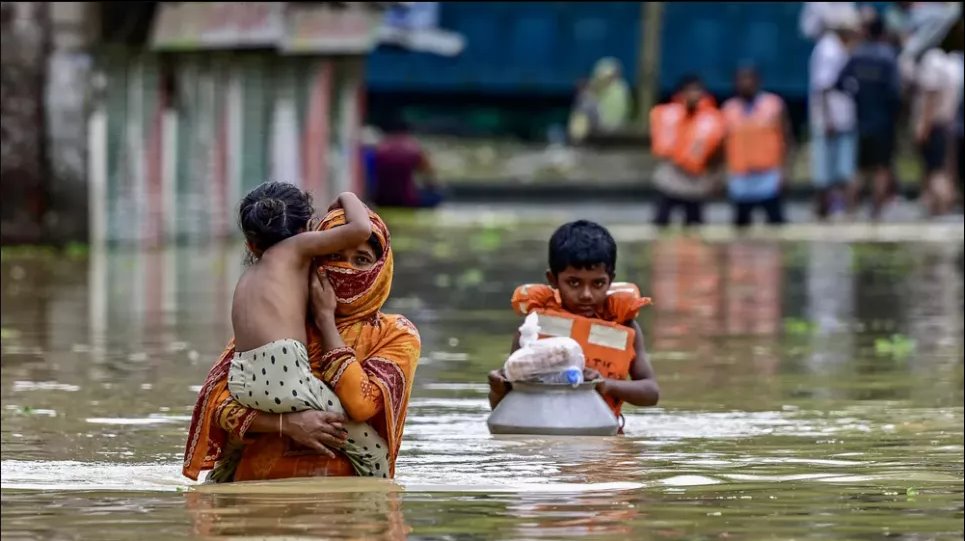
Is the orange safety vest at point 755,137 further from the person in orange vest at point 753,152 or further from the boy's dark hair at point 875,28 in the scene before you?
the boy's dark hair at point 875,28

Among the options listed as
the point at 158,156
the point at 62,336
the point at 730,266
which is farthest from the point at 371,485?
the point at 158,156

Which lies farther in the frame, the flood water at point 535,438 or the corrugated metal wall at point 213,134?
the corrugated metal wall at point 213,134

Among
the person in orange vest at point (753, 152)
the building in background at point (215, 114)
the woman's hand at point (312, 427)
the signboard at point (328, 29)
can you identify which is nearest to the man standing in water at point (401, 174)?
the building in background at point (215, 114)

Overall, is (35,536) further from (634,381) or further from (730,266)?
(730,266)

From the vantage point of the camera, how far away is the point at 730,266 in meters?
22.3

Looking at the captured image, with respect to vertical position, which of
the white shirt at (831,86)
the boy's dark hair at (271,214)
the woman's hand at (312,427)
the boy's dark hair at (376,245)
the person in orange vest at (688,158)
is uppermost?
the boy's dark hair at (271,214)

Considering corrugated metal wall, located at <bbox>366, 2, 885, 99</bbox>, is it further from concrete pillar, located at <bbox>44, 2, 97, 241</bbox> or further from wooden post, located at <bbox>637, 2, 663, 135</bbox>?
concrete pillar, located at <bbox>44, 2, 97, 241</bbox>

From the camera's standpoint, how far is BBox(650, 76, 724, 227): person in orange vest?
3039 centimetres

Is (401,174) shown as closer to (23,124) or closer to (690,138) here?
(690,138)

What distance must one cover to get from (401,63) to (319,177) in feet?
46.5

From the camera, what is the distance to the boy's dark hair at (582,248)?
9227 millimetres

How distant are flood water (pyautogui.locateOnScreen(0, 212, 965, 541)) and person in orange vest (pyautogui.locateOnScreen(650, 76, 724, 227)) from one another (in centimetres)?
874

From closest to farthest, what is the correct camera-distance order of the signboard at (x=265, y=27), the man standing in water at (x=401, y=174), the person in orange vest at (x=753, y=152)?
the signboard at (x=265, y=27)
the person in orange vest at (x=753, y=152)
the man standing in water at (x=401, y=174)

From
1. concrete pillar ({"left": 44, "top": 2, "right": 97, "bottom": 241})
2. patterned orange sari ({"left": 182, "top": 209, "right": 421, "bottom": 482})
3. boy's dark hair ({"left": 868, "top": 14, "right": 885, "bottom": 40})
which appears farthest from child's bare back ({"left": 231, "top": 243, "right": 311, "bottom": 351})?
boy's dark hair ({"left": 868, "top": 14, "right": 885, "bottom": 40})
